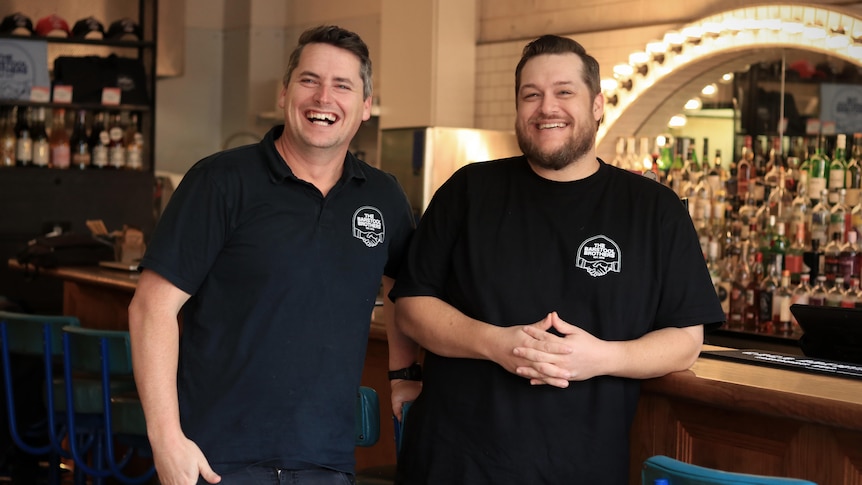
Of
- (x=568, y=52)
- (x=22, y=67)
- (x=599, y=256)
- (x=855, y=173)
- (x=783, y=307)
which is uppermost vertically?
(x=22, y=67)

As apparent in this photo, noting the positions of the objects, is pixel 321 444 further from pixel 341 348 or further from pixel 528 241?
pixel 528 241

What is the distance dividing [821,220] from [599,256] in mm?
2770

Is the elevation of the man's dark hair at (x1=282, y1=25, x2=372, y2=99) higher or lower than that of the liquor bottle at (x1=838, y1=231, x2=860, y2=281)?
higher

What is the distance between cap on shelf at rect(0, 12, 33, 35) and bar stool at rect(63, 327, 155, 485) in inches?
150

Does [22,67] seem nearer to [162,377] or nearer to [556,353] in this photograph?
[162,377]

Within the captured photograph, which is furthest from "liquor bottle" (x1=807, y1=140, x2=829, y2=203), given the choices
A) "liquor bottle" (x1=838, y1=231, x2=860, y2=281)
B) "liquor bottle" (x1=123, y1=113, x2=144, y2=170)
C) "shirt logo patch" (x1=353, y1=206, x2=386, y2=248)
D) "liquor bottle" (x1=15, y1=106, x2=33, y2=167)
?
"liquor bottle" (x1=15, y1=106, x2=33, y2=167)

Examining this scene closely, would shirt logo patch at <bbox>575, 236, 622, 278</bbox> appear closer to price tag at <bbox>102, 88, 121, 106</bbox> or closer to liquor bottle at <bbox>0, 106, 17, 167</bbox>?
price tag at <bbox>102, 88, 121, 106</bbox>

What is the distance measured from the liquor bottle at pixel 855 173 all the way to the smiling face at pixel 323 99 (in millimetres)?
3042

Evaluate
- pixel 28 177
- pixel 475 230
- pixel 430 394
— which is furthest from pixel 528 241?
pixel 28 177

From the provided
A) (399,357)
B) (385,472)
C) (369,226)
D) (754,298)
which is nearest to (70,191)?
(754,298)

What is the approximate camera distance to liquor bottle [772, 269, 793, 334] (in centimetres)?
478

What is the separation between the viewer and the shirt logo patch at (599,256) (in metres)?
2.39

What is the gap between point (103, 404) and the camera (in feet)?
12.3

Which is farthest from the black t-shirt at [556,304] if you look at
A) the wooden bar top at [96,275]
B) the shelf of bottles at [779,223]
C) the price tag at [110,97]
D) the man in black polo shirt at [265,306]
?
the price tag at [110,97]
